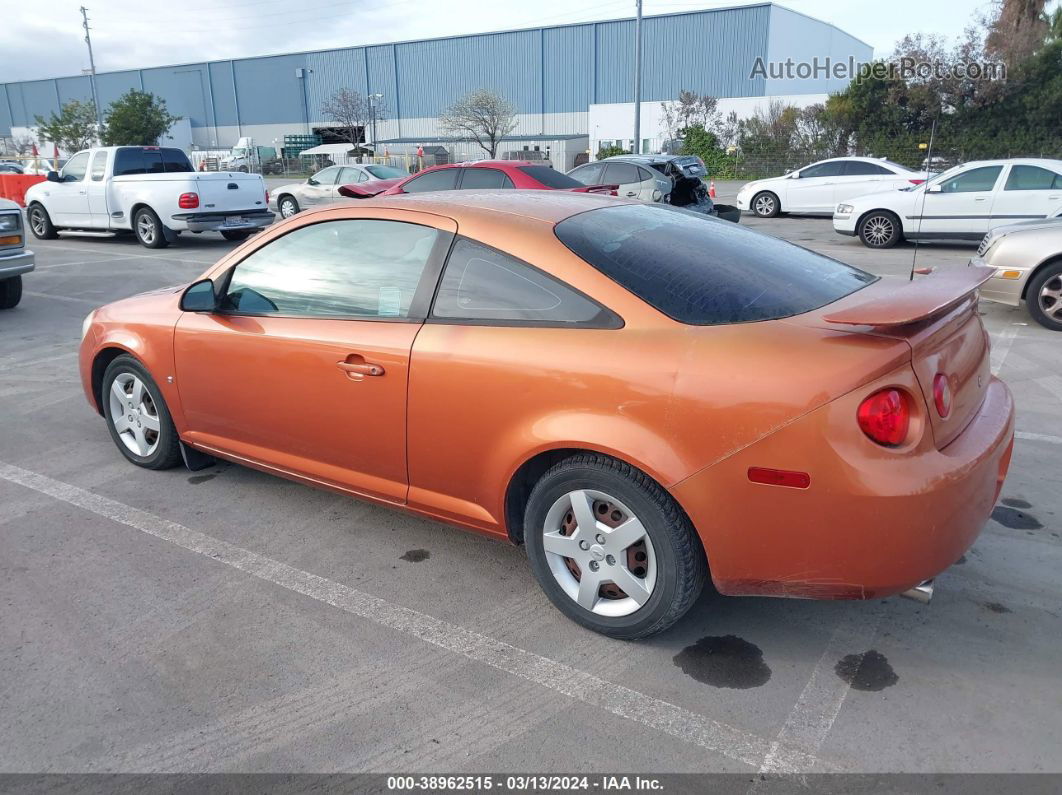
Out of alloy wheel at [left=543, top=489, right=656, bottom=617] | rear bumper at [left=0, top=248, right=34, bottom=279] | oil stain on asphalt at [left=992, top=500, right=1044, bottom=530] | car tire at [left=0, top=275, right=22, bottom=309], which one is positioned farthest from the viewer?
car tire at [left=0, top=275, right=22, bottom=309]

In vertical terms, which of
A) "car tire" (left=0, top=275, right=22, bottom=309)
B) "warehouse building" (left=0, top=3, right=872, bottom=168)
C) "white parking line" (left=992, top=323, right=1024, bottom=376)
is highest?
"warehouse building" (left=0, top=3, right=872, bottom=168)

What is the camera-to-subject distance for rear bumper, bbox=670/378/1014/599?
2494 mm

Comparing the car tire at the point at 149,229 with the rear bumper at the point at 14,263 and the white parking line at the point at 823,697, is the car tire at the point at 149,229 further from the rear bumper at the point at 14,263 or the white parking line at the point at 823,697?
the white parking line at the point at 823,697

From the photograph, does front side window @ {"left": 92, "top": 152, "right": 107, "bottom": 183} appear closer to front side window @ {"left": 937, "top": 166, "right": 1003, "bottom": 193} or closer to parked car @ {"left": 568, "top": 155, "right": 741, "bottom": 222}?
parked car @ {"left": 568, "top": 155, "right": 741, "bottom": 222}

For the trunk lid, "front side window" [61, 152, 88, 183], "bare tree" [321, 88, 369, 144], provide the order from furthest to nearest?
"bare tree" [321, 88, 369, 144], "front side window" [61, 152, 88, 183], the trunk lid

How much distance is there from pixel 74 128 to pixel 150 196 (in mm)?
36040

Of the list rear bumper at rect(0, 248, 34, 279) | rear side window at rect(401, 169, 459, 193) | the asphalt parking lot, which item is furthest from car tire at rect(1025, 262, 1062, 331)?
rear bumper at rect(0, 248, 34, 279)

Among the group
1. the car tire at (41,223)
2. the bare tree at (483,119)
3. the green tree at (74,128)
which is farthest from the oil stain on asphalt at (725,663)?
the green tree at (74,128)

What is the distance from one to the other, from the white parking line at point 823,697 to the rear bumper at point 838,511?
1.17 feet

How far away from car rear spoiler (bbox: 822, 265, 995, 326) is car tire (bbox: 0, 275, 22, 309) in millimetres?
9886

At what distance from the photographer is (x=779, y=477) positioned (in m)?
2.57

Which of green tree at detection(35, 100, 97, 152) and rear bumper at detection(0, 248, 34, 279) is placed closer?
rear bumper at detection(0, 248, 34, 279)

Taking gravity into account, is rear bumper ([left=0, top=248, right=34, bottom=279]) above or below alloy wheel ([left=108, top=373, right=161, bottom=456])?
above

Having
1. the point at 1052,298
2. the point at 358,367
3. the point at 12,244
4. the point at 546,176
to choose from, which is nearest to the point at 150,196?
the point at 12,244
